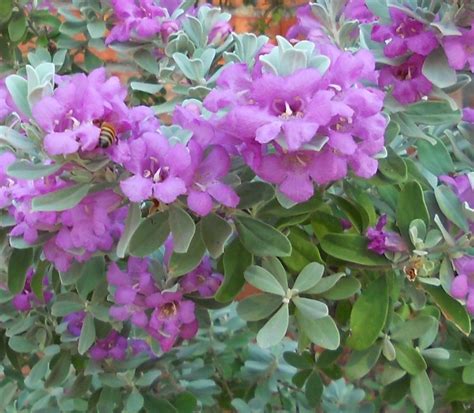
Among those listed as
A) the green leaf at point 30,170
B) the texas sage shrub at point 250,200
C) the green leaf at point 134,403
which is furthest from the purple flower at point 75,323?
the green leaf at point 30,170

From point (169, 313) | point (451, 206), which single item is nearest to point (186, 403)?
point (169, 313)

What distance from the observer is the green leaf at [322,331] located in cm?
74

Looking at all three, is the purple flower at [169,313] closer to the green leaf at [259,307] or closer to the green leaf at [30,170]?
the green leaf at [259,307]

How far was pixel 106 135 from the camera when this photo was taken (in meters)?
0.61

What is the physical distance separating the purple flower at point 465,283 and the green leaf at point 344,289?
98 millimetres

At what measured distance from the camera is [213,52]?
895mm

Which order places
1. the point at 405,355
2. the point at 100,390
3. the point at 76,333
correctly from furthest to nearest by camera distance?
the point at 100,390
the point at 76,333
the point at 405,355

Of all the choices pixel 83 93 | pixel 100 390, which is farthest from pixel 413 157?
pixel 100 390

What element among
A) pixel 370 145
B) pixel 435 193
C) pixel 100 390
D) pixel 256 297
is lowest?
pixel 100 390

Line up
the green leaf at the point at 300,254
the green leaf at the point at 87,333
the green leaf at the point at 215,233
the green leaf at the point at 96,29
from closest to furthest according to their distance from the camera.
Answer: the green leaf at the point at 215,233 → the green leaf at the point at 300,254 → the green leaf at the point at 87,333 → the green leaf at the point at 96,29

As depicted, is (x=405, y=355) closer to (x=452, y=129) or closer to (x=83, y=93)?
(x=452, y=129)

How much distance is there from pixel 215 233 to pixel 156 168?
97mm

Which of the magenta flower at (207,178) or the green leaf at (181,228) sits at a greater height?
the magenta flower at (207,178)

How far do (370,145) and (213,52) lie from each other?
320mm
